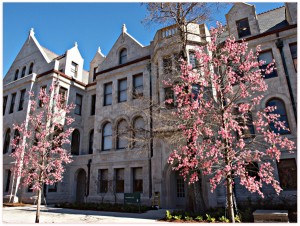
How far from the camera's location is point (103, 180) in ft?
57.6

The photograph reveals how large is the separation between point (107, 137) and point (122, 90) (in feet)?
14.0

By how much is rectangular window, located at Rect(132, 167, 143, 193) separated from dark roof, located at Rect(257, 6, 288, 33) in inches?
539

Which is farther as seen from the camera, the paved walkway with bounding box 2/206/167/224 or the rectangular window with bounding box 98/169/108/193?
the rectangular window with bounding box 98/169/108/193

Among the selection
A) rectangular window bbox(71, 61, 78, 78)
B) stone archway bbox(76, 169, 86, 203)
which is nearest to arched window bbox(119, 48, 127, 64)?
rectangular window bbox(71, 61, 78, 78)

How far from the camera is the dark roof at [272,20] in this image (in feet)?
53.8

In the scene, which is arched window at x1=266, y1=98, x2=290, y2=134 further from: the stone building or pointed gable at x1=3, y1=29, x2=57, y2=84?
pointed gable at x1=3, y1=29, x2=57, y2=84

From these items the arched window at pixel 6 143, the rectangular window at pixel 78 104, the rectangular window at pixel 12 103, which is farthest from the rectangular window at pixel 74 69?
the arched window at pixel 6 143

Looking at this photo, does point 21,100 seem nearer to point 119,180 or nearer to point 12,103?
point 12,103

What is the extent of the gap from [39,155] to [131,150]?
24.3 feet

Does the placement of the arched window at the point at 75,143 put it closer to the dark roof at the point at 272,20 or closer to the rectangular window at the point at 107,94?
the rectangular window at the point at 107,94

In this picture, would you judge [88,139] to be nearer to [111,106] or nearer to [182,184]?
[111,106]

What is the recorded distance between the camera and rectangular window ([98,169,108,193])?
56.6 ft

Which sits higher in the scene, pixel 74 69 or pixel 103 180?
pixel 74 69

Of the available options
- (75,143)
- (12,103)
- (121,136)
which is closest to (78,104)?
(75,143)
